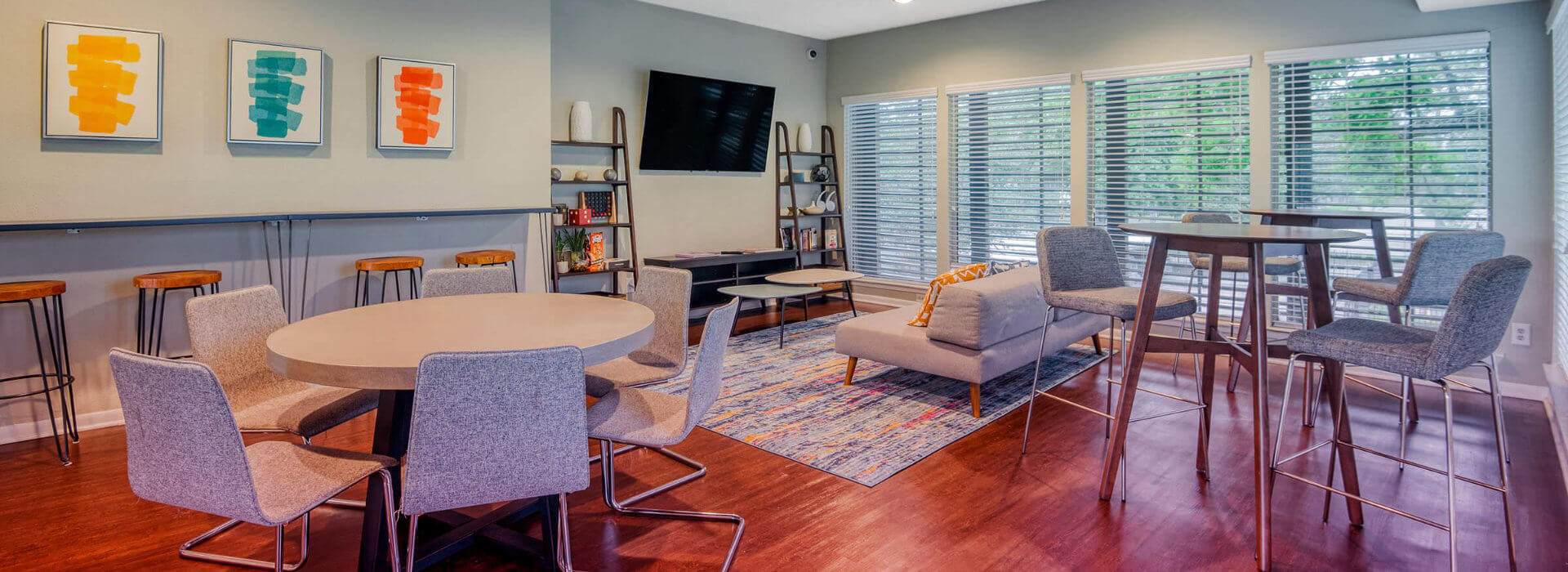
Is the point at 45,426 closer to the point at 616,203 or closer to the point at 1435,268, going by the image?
the point at 616,203

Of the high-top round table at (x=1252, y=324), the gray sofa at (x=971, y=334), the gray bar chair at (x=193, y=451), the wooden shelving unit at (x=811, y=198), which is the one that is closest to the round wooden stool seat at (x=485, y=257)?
the gray sofa at (x=971, y=334)

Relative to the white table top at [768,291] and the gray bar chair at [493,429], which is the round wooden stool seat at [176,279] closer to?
the gray bar chair at [493,429]

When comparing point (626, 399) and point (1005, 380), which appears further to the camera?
point (1005, 380)

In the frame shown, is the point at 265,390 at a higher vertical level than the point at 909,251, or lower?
lower

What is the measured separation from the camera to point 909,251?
23.5 feet

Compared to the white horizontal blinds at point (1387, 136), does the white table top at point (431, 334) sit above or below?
below

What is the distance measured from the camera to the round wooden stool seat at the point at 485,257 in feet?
15.4

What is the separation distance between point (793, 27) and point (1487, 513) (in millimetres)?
5623

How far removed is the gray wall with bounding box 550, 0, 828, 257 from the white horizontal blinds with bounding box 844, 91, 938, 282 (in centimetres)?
55

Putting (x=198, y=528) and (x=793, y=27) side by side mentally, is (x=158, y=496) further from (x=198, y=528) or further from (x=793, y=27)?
(x=793, y=27)

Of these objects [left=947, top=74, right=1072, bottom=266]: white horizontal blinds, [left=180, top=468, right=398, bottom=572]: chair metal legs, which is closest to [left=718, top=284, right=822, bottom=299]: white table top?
[left=947, top=74, right=1072, bottom=266]: white horizontal blinds

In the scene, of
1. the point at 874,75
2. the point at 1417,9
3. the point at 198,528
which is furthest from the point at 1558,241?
the point at 198,528

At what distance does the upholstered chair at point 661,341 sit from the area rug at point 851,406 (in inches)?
24.6

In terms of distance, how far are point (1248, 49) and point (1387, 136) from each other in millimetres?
959
